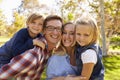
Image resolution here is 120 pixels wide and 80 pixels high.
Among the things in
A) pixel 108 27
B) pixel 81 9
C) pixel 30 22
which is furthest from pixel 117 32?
pixel 30 22

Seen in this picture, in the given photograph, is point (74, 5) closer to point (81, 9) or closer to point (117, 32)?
point (81, 9)

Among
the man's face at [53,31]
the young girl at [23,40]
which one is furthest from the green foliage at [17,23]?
the man's face at [53,31]

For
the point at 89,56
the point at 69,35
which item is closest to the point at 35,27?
the point at 69,35

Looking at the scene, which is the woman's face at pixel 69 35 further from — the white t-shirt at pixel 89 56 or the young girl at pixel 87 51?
the white t-shirt at pixel 89 56

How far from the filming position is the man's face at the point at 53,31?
2.77 meters

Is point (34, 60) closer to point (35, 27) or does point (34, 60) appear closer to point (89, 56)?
point (89, 56)

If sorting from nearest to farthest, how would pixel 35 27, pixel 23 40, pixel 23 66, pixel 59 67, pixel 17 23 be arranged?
pixel 23 66 → pixel 59 67 → pixel 35 27 → pixel 23 40 → pixel 17 23

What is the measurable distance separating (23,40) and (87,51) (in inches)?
51.0

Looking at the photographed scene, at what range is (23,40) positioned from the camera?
11.8ft

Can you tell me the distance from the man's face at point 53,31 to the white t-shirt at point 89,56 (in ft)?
1.30

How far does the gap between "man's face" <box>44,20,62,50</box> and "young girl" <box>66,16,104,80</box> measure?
0.25 meters

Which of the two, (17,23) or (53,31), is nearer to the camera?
(53,31)

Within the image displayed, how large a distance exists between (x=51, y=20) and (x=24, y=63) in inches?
22.1

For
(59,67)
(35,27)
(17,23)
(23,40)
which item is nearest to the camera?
(59,67)
